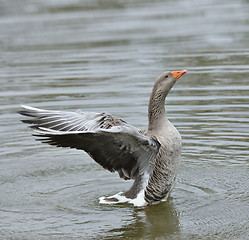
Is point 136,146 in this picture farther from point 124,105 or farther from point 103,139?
point 124,105

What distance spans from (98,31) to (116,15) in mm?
3623

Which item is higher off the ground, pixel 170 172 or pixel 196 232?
pixel 170 172

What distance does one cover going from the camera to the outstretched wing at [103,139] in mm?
6988

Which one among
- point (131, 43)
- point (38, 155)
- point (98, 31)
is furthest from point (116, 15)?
point (38, 155)

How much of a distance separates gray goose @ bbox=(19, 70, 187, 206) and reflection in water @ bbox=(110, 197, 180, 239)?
148 mm

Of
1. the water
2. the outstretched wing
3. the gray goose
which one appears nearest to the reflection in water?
the water

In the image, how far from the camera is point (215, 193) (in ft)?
27.3

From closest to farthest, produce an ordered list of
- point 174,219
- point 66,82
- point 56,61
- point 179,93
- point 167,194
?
point 174,219 < point 167,194 < point 179,93 < point 66,82 < point 56,61

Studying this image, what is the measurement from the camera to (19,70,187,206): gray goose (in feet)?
24.5

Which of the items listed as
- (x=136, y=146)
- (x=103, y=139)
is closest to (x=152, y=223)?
(x=136, y=146)

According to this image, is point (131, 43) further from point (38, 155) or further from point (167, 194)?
point (167, 194)

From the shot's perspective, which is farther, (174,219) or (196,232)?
(174,219)

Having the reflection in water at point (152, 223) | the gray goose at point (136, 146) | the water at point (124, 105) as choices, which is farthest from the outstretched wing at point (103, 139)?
the water at point (124, 105)

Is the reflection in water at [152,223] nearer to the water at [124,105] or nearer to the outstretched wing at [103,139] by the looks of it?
the water at [124,105]
